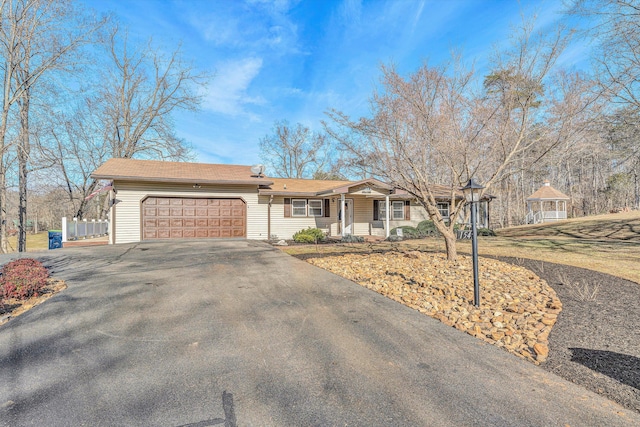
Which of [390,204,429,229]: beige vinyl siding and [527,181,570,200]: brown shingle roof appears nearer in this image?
[390,204,429,229]: beige vinyl siding

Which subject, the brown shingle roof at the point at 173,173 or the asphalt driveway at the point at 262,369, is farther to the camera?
the brown shingle roof at the point at 173,173

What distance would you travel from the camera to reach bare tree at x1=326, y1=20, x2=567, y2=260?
7.07 metres

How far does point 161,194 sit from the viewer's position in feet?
45.3

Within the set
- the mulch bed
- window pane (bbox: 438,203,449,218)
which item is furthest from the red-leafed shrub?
window pane (bbox: 438,203,449,218)

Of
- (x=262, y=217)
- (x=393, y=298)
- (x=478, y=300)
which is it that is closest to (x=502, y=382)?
(x=478, y=300)

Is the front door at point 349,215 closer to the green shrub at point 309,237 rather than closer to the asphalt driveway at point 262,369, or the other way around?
the green shrub at point 309,237

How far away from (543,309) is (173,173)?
1506cm

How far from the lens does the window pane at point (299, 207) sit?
642 inches

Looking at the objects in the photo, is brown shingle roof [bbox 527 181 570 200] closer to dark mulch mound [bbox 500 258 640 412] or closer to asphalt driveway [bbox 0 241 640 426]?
dark mulch mound [bbox 500 258 640 412]

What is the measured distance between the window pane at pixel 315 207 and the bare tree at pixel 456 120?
9.07 m

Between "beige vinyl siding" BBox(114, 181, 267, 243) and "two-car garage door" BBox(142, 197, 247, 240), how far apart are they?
9.9 inches

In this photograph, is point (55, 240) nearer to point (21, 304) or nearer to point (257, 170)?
point (257, 170)

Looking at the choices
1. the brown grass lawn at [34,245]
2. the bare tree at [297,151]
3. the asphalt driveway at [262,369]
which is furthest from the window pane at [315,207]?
→ the bare tree at [297,151]

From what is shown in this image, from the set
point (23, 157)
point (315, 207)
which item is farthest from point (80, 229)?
point (315, 207)
